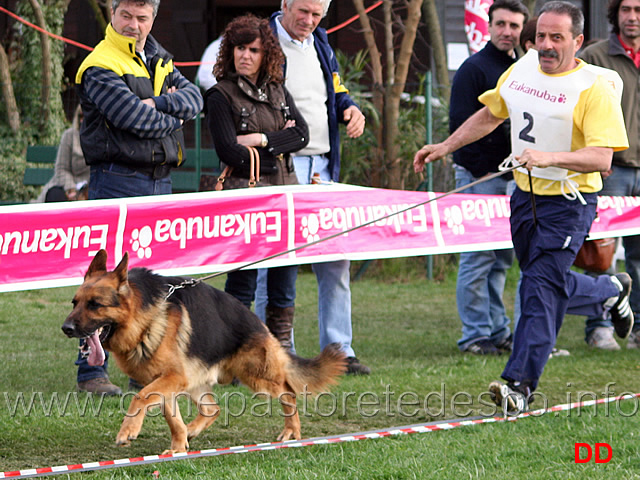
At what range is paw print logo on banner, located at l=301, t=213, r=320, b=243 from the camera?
21.9 feet

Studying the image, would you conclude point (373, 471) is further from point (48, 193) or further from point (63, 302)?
point (48, 193)

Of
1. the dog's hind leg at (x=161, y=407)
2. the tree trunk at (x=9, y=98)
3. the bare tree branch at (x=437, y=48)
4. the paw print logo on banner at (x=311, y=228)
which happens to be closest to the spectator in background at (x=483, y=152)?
the paw print logo on banner at (x=311, y=228)

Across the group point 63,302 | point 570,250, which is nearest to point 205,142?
point 63,302

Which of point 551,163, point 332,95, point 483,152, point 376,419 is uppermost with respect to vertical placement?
point 332,95

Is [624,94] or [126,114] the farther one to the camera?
[624,94]

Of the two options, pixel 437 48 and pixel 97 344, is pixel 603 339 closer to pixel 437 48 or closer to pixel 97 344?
pixel 97 344

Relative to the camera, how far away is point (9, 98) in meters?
13.5

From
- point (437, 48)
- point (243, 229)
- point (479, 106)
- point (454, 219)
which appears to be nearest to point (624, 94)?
point (479, 106)

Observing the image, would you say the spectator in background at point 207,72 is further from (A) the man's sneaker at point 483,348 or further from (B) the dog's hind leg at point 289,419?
(B) the dog's hind leg at point 289,419

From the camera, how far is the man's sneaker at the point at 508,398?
16.7ft

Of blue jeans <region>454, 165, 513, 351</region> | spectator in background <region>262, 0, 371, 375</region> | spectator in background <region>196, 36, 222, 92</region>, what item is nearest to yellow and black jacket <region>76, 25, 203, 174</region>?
spectator in background <region>262, 0, 371, 375</region>

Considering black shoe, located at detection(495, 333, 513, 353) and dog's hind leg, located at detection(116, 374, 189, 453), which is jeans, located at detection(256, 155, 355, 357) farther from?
dog's hind leg, located at detection(116, 374, 189, 453)

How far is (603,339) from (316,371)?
330 cm

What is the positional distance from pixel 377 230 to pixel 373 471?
321 centimetres
